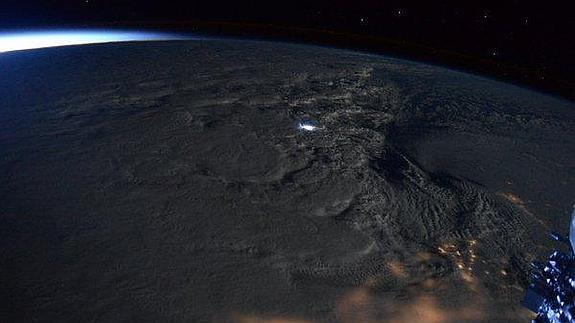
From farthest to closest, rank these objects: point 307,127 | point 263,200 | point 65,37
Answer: point 65,37, point 307,127, point 263,200

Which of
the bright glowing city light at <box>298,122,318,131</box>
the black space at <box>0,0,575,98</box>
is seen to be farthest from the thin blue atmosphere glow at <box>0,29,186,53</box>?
the bright glowing city light at <box>298,122,318,131</box>

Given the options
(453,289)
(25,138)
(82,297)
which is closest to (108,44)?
(25,138)

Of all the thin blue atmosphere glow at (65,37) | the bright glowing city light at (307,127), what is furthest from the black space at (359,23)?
the bright glowing city light at (307,127)

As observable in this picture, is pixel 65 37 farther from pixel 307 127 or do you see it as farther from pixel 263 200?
pixel 263 200

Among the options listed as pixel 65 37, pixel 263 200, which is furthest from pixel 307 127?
pixel 65 37

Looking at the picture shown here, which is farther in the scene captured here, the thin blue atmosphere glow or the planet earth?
the thin blue atmosphere glow

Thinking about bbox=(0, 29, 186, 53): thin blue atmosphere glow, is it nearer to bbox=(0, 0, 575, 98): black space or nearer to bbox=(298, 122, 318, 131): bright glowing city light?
bbox=(0, 0, 575, 98): black space
